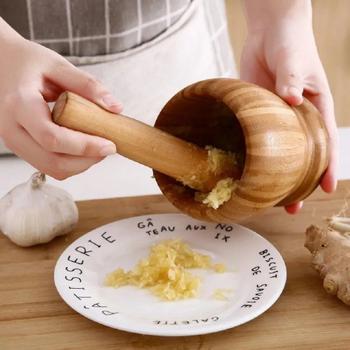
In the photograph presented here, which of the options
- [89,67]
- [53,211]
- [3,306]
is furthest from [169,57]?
[3,306]

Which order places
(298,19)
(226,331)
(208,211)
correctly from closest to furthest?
(226,331), (208,211), (298,19)

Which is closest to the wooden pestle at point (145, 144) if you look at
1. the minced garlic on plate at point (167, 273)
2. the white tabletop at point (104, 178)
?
the minced garlic on plate at point (167, 273)

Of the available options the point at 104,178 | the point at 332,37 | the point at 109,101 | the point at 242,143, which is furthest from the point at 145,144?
the point at 332,37

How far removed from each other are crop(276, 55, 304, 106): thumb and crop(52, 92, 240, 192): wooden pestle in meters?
0.13

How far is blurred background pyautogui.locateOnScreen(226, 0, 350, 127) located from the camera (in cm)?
248

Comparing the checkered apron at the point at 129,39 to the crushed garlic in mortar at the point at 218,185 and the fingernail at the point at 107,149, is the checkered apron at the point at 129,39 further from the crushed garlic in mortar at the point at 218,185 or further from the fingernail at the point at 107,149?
the fingernail at the point at 107,149

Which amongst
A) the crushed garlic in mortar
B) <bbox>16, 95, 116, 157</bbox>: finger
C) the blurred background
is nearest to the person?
<bbox>16, 95, 116, 157</bbox>: finger

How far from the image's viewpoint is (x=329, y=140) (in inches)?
39.7

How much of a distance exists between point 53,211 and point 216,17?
0.79m

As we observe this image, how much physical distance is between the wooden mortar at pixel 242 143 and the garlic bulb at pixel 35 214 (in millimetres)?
169

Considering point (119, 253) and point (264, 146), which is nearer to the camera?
point (264, 146)

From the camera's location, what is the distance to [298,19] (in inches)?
46.9

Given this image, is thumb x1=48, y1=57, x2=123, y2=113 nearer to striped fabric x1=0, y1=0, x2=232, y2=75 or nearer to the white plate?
the white plate

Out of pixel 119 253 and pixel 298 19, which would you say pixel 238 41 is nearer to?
pixel 298 19
